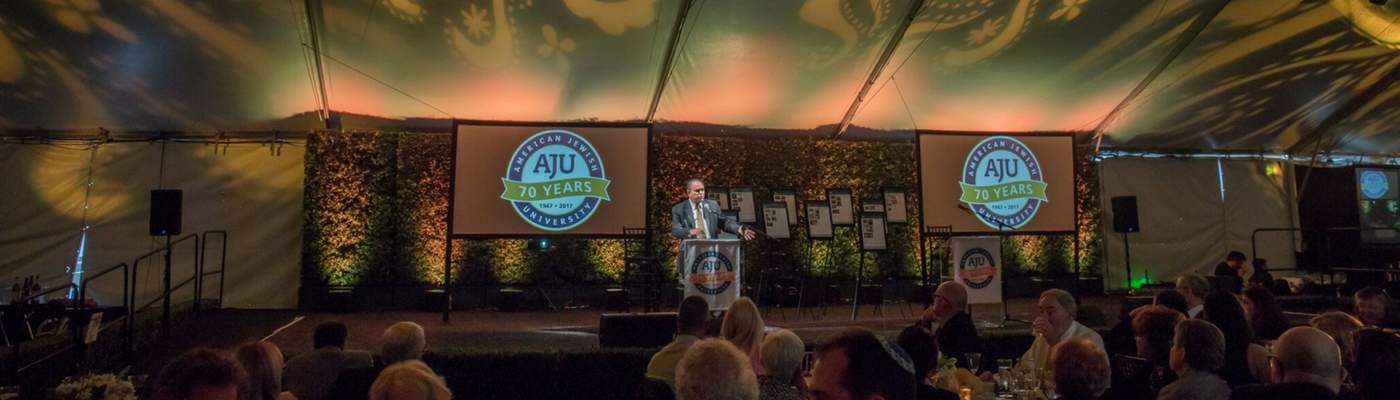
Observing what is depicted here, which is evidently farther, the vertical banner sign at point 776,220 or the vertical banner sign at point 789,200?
the vertical banner sign at point 789,200

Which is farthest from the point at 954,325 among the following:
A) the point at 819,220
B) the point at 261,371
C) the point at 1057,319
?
the point at 819,220

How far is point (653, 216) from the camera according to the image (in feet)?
40.9

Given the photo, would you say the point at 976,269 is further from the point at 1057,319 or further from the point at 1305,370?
the point at 1305,370

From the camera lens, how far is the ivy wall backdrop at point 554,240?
11.6 metres

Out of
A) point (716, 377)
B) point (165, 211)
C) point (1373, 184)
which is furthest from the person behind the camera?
point (1373, 184)

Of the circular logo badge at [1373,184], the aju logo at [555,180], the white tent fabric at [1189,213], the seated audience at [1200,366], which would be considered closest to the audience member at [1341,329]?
the seated audience at [1200,366]

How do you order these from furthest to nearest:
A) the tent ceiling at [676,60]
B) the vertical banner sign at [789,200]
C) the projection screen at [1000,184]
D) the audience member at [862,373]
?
the vertical banner sign at [789,200]
the projection screen at [1000,184]
the tent ceiling at [676,60]
the audience member at [862,373]

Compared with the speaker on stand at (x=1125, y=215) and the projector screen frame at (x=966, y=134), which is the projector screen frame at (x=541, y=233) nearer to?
the projector screen frame at (x=966, y=134)

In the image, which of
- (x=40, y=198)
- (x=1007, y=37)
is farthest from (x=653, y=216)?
(x=40, y=198)

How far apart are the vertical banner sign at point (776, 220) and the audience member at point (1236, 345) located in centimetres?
734

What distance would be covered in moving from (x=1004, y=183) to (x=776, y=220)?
3048 millimetres

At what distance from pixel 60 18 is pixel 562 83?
5053 millimetres

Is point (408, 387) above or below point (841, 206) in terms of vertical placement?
below

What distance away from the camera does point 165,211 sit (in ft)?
29.8
